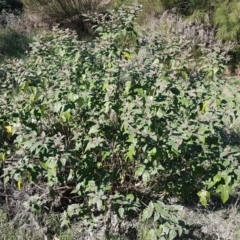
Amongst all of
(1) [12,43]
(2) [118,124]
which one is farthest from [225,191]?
(1) [12,43]

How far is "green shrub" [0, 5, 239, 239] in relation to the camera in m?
2.46

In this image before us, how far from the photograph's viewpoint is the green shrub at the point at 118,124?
2.46 m

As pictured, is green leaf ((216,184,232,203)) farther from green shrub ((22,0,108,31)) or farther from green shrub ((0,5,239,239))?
green shrub ((22,0,108,31))

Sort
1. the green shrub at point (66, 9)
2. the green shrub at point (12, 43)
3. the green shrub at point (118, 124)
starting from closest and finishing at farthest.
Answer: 1. the green shrub at point (118, 124)
2. the green shrub at point (12, 43)
3. the green shrub at point (66, 9)

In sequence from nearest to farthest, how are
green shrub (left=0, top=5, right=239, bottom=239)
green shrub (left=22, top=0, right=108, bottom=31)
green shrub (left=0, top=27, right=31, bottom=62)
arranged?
green shrub (left=0, top=5, right=239, bottom=239) < green shrub (left=0, top=27, right=31, bottom=62) < green shrub (left=22, top=0, right=108, bottom=31)

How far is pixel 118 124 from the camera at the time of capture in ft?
9.18

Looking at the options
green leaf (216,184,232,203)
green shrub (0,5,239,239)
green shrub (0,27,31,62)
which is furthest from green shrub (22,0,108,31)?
green leaf (216,184,232,203)

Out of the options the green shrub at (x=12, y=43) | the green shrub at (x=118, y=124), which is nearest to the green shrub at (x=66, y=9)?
the green shrub at (x=12, y=43)

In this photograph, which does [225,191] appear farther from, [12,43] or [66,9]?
[66,9]

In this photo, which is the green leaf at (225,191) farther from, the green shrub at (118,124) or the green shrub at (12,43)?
the green shrub at (12,43)

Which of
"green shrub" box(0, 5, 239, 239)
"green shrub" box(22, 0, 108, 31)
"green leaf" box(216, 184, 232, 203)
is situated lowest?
"green leaf" box(216, 184, 232, 203)

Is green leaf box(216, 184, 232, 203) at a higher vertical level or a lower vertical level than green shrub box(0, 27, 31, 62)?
lower

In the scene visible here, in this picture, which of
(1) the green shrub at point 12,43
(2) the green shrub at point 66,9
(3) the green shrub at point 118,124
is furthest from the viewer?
(2) the green shrub at point 66,9

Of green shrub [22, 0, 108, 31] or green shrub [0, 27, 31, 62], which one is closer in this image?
green shrub [0, 27, 31, 62]
